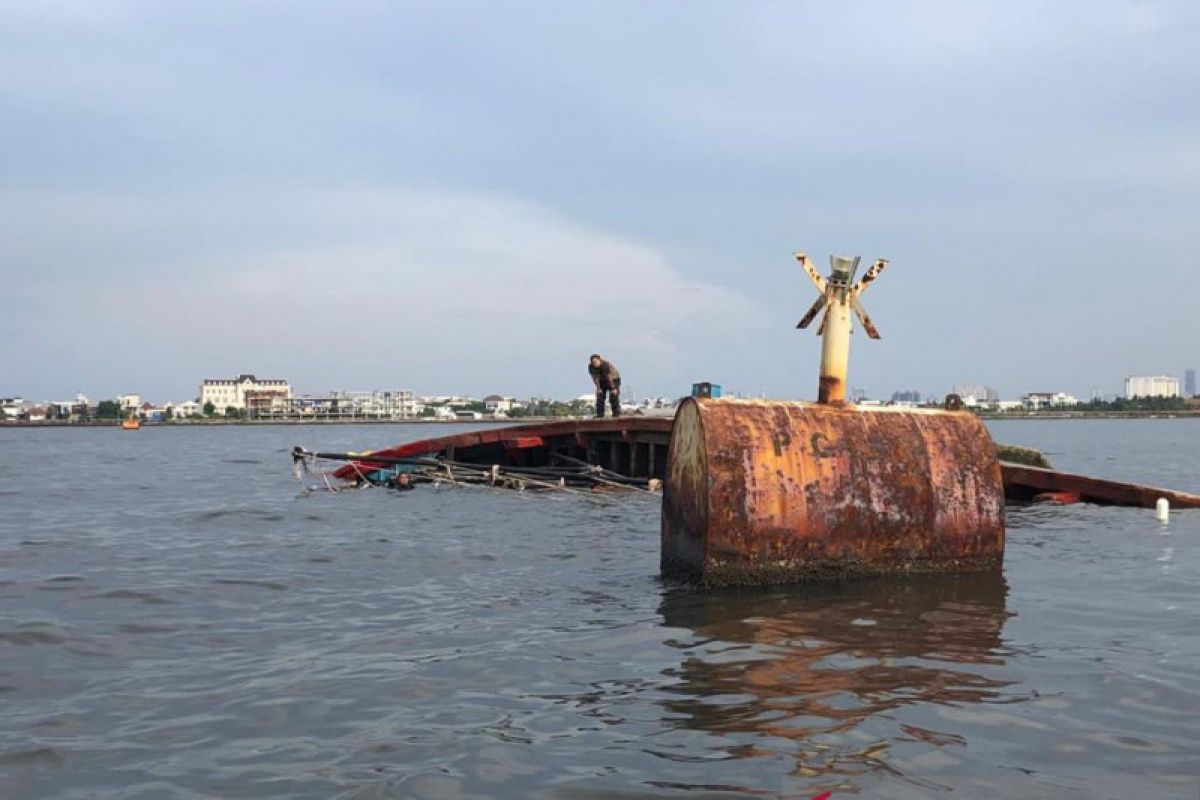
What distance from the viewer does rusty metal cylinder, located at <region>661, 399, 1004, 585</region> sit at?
736 cm

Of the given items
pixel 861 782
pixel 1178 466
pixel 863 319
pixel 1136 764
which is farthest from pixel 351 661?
pixel 1178 466

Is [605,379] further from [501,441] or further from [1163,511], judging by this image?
[1163,511]

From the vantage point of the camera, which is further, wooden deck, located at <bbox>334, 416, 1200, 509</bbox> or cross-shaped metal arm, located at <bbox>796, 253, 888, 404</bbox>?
wooden deck, located at <bbox>334, 416, 1200, 509</bbox>

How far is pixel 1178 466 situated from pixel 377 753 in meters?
34.8

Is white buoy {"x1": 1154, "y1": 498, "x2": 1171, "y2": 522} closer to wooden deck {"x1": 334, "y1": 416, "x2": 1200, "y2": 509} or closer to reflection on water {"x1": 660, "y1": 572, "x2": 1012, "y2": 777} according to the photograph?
wooden deck {"x1": 334, "y1": 416, "x2": 1200, "y2": 509}

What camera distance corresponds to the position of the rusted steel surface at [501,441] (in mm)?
19922

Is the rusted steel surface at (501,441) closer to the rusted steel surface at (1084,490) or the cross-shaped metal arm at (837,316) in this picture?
the rusted steel surface at (1084,490)

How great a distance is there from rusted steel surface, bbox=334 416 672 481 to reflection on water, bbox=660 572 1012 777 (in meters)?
11.8

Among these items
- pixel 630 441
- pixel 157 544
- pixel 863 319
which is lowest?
pixel 157 544

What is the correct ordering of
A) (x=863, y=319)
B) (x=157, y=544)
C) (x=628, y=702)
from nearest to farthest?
(x=628, y=702)
(x=863, y=319)
(x=157, y=544)

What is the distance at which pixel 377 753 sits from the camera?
421 centimetres

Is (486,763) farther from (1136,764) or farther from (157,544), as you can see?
(157,544)

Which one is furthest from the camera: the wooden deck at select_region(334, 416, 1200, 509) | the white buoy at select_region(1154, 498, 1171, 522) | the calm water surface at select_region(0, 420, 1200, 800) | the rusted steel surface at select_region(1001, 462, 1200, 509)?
the wooden deck at select_region(334, 416, 1200, 509)

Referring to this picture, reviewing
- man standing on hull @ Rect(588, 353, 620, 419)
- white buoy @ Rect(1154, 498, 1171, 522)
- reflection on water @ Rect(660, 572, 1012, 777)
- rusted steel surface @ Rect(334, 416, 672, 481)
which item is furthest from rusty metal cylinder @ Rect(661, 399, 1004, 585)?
man standing on hull @ Rect(588, 353, 620, 419)
